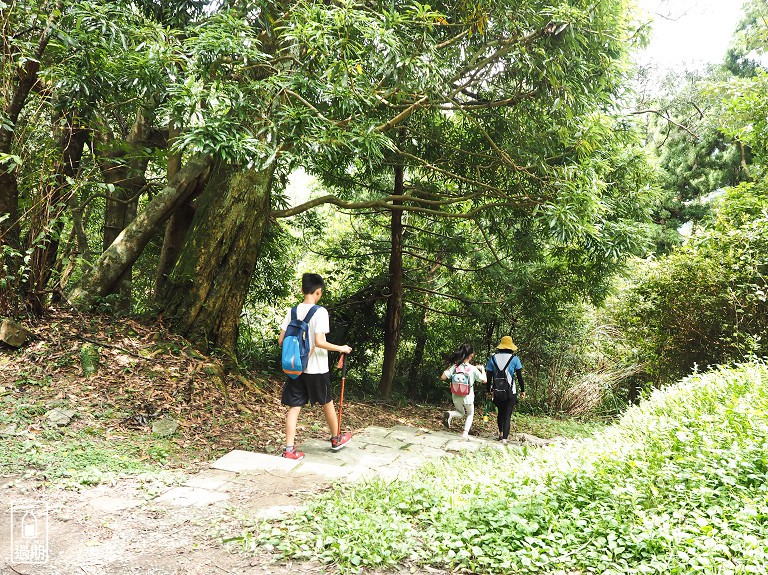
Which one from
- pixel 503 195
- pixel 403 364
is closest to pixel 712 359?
pixel 503 195

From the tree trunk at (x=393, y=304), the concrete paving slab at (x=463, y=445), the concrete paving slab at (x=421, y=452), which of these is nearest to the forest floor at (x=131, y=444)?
the concrete paving slab at (x=421, y=452)

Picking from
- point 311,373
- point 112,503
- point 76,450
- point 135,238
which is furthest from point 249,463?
point 135,238

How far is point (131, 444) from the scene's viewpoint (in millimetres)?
4770

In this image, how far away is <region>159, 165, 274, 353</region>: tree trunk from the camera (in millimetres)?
6902

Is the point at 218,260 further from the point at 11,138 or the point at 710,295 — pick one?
the point at 710,295

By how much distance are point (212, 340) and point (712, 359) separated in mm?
8038

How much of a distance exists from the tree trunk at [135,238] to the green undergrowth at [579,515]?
4.74m

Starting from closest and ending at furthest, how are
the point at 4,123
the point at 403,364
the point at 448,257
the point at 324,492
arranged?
the point at 324,492 → the point at 4,123 → the point at 448,257 → the point at 403,364

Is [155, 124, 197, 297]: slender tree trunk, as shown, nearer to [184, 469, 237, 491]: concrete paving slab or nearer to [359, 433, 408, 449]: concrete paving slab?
[359, 433, 408, 449]: concrete paving slab

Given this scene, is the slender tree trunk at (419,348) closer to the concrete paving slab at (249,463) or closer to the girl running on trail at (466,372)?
the girl running on trail at (466,372)

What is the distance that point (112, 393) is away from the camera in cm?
550

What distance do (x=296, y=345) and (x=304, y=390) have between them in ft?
1.44

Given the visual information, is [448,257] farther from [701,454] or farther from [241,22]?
[701,454]

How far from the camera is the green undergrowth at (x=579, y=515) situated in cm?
276
